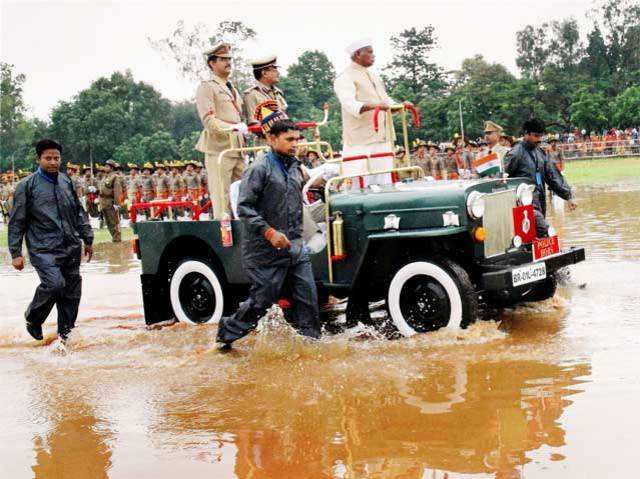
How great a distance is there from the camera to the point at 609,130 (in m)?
55.0

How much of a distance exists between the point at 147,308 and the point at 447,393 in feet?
12.9

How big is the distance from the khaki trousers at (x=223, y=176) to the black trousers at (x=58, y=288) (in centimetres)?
132

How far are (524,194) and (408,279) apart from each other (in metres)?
1.34

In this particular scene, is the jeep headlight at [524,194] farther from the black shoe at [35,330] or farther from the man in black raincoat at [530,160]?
the black shoe at [35,330]

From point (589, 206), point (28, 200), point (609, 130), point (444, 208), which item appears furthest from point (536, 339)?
point (609, 130)

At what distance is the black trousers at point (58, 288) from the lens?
729cm

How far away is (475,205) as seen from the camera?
21.0 ft

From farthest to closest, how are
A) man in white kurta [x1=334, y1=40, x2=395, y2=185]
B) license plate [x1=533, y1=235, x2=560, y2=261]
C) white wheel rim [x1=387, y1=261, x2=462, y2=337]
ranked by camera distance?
1. man in white kurta [x1=334, y1=40, x2=395, y2=185]
2. license plate [x1=533, y1=235, x2=560, y2=261]
3. white wheel rim [x1=387, y1=261, x2=462, y2=337]

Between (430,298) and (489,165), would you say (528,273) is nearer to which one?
(430,298)

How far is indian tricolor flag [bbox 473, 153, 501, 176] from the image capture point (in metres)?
7.43

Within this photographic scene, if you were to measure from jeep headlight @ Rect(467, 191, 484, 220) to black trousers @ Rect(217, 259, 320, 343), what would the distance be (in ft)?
4.26

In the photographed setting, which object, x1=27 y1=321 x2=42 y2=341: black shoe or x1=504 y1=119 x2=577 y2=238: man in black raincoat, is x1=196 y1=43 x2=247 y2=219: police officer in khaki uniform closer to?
x1=27 y1=321 x2=42 y2=341: black shoe

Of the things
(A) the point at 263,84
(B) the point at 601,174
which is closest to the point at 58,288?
(A) the point at 263,84

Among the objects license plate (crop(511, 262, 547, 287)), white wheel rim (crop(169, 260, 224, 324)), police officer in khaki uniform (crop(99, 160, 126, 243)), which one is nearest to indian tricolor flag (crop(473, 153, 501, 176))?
license plate (crop(511, 262, 547, 287))
